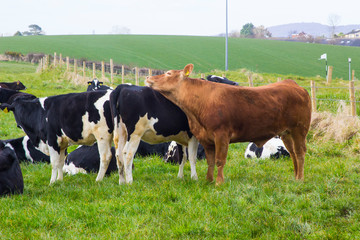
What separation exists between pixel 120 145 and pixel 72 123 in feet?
2.95

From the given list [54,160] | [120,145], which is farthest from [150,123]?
[54,160]

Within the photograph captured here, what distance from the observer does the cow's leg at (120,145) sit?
6734mm

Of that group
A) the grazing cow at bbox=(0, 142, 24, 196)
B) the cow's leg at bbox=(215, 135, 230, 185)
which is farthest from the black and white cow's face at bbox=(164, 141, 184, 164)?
the grazing cow at bbox=(0, 142, 24, 196)

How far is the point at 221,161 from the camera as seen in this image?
636 centimetres

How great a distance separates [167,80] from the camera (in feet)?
21.6

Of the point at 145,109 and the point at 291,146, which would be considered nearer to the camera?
the point at 145,109

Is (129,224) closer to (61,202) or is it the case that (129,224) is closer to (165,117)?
(61,202)

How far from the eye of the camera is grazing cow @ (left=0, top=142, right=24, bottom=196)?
19.8 ft

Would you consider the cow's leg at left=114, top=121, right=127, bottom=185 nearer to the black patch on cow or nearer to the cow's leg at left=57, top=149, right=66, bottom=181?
the black patch on cow

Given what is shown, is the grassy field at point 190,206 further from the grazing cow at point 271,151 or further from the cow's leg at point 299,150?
the grazing cow at point 271,151

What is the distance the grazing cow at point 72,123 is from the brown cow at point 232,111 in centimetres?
107

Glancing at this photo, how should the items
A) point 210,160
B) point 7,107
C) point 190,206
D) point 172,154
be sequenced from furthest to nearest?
point 172,154 → point 7,107 → point 210,160 → point 190,206

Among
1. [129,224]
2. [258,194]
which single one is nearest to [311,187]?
[258,194]

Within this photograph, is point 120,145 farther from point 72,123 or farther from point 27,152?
point 27,152
